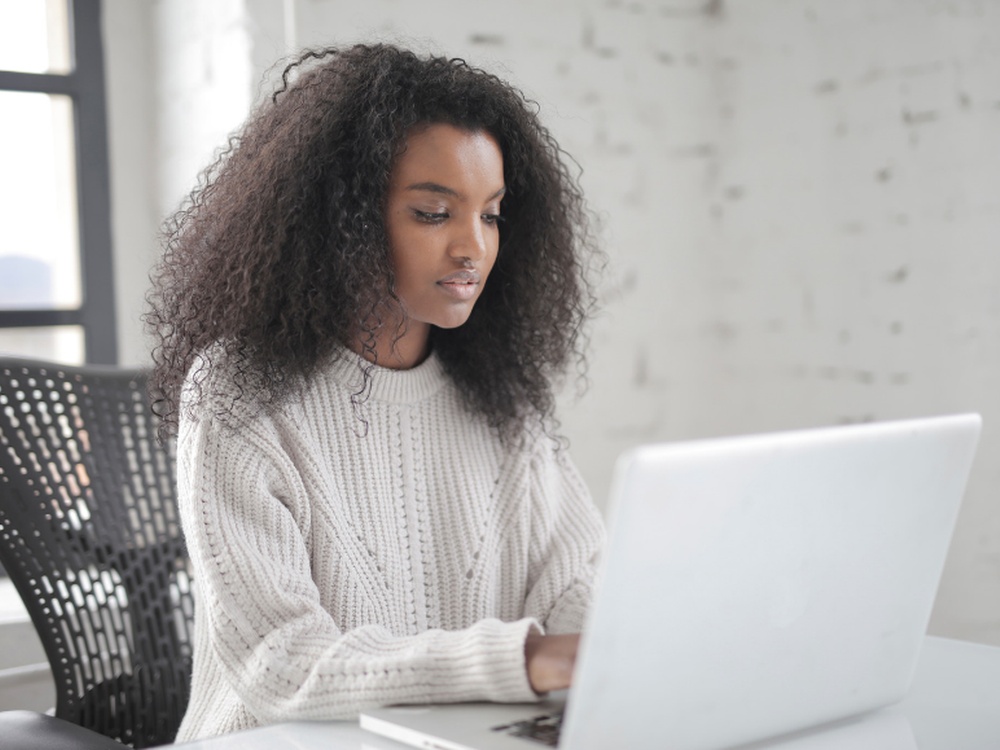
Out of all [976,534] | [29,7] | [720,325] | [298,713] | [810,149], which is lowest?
[976,534]

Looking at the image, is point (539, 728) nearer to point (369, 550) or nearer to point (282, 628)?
point (282, 628)

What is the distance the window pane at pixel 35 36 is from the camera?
2.14m

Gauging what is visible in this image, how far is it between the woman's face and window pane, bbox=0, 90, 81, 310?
119 cm

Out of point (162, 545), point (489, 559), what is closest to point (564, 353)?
point (489, 559)

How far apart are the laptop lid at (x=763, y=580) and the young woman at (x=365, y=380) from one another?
346 millimetres

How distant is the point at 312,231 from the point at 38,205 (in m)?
1.17

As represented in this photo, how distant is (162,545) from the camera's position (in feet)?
5.16

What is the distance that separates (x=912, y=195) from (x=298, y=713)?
1711 mm

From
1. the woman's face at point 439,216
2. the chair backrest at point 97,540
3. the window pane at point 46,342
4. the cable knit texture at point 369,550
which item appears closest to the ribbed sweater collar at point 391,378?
the cable knit texture at point 369,550

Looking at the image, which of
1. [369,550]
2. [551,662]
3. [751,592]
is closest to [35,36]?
[369,550]

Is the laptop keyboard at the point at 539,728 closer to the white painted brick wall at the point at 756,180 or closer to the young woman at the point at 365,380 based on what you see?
the young woman at the point at 365,380

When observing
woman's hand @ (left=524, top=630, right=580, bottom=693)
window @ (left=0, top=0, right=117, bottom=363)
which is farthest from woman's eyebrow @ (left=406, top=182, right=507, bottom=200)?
window @ (left=0, top=0, right=117, bottom=363)

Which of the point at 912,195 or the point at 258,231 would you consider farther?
the point at 912,195

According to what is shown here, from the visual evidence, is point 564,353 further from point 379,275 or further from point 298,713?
point 298,713
